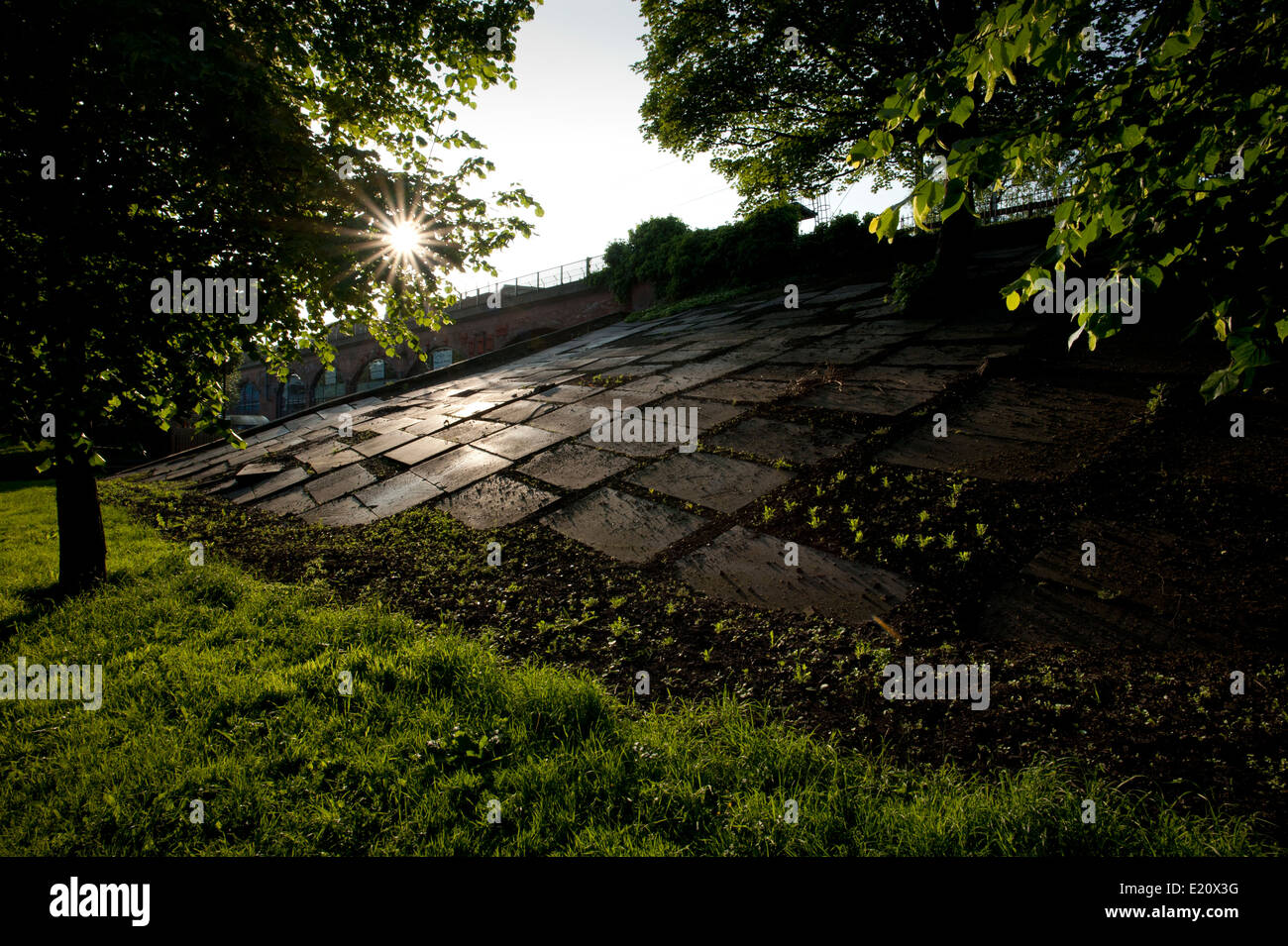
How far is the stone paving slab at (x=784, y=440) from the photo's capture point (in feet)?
14.4

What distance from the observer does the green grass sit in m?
1.49

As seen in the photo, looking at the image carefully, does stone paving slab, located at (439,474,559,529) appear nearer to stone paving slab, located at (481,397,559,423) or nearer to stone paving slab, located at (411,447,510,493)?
stone paving slab, located at (411,447,510,493)

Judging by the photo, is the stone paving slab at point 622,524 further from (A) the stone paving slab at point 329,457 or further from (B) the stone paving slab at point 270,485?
(B) the stone paving slab at point 270,485

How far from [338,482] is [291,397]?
40.0 metres

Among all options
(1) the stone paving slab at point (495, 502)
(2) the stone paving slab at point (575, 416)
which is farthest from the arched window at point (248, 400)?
(1) the stone paving slab at point (495, 502)

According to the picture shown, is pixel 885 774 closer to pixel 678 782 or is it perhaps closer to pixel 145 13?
pixel 678 782

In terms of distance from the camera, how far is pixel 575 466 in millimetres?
5262

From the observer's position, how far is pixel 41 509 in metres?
8.05

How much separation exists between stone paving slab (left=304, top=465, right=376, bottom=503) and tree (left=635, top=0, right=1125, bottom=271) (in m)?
7.93

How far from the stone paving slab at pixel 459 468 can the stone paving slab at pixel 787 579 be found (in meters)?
3.05

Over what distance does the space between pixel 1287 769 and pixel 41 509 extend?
41.6 ft

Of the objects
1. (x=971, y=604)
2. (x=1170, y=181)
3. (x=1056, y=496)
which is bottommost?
(x=971, y=604)

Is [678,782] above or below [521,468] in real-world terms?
below
